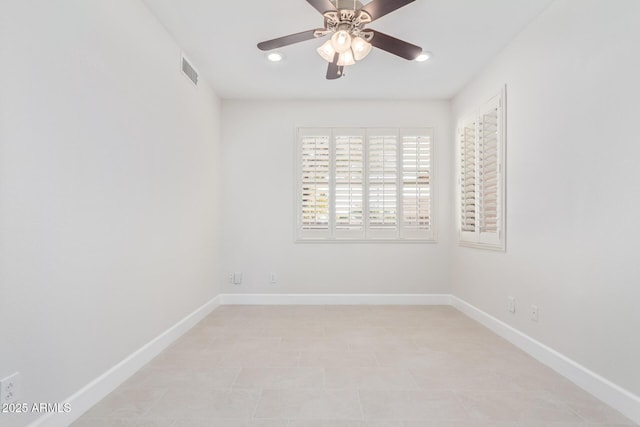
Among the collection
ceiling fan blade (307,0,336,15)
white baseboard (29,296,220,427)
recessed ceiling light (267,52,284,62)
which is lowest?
white baseboard (29,296,220,427)

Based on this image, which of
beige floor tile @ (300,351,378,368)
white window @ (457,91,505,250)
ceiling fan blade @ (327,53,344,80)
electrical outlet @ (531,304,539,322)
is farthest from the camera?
white window @ (457,91,505,250)

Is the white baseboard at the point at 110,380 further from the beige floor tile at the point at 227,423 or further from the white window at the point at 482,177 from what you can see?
the white window at the point at 482,177

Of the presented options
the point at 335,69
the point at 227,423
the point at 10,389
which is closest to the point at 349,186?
the point at 335,69

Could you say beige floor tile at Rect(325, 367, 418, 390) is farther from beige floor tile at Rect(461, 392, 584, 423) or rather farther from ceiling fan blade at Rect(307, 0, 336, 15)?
ceiling fan blade at Rect(307, 0, 336, 15)

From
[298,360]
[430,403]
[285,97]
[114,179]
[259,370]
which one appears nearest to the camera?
[430,403]

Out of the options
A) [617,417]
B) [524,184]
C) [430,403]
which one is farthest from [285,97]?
[617,417]

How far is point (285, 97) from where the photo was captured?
4398 millimetres

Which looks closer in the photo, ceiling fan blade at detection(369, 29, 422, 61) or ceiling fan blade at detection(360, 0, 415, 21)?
ceiling fan blade at detection(360, 0, 415, 21)

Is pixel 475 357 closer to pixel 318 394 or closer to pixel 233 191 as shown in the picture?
pixel 318 394

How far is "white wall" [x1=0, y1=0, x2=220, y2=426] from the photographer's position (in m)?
1.49

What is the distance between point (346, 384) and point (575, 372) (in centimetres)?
144

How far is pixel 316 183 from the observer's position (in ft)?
14.6

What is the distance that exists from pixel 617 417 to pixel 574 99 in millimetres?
1841

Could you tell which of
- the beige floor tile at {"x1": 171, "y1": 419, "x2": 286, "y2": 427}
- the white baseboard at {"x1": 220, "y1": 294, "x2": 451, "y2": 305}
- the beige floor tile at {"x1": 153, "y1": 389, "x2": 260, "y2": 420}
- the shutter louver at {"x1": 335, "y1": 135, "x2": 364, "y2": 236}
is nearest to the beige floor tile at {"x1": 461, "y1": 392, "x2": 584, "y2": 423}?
the beige floor tile at {"x1": 171, "y1": 419, "x2": 286, "y2": 427}
